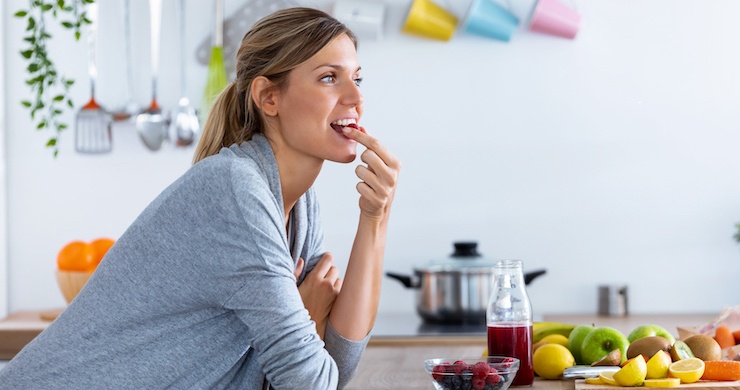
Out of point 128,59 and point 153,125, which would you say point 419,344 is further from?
point 128,59

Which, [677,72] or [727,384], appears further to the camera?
[677,72]

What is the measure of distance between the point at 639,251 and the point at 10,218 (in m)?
1.81

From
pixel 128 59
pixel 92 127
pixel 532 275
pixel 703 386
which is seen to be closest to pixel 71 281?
pixel 92 127

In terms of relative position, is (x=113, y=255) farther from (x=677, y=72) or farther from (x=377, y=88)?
(x=677, y=72)

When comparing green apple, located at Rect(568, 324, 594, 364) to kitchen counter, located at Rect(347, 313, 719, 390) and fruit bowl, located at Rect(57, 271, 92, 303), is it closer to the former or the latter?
kitchen counter, located at Rect(347, 313, 719, 390)

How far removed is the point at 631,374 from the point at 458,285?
1.27 m

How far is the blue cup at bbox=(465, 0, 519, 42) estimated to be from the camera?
272cm

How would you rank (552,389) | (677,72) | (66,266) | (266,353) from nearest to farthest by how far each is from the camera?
1. (266,353)
2. (552,389)
3. (66,266)
4. (677,72)

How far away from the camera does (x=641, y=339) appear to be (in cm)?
142

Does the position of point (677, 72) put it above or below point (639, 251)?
above

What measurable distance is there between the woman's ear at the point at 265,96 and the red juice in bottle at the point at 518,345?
1.47ft

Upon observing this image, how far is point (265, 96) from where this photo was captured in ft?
4.68

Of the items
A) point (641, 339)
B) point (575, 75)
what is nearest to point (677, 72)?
point (575, 75)

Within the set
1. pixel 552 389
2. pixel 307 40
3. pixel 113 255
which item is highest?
pixel 307 40
